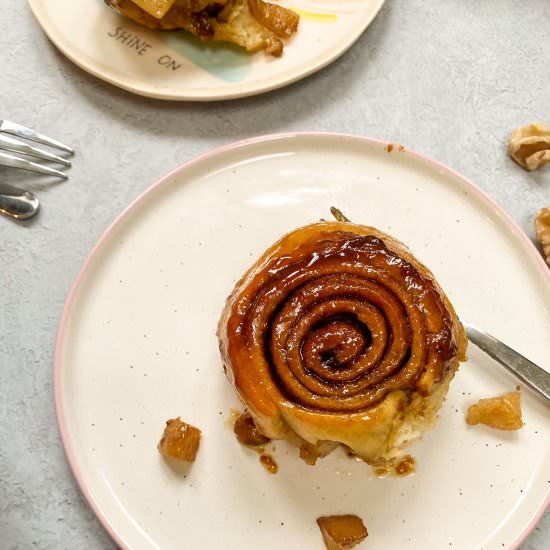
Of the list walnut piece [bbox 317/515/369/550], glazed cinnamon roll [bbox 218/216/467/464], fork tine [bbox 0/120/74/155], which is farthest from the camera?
fork tine [bbox 0/120/74/155]

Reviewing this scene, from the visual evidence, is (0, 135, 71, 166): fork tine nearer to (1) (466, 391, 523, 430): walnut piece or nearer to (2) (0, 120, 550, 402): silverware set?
(2) (0, 120, 550, 402): silverware set

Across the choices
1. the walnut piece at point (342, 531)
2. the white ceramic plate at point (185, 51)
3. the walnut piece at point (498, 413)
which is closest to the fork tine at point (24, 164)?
the white ceramic plate at point (185, 51)

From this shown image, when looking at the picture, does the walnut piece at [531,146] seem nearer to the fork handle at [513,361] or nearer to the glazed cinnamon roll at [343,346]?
the fork handle at [513,361]

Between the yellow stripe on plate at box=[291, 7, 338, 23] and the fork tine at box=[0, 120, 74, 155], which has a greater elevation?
the yellow stripe on plate at box=[291, 7, 338, 23]

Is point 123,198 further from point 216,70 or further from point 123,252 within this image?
point 216,70

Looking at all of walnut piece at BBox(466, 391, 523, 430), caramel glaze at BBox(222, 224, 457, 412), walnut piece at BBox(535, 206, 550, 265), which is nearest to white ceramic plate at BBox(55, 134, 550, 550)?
walnut piece at BBox(466, 391, 523, 430)

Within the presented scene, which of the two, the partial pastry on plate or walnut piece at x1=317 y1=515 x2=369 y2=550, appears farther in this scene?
the partial pastry on plate

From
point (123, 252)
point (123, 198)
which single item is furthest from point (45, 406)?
point (123, 198)
